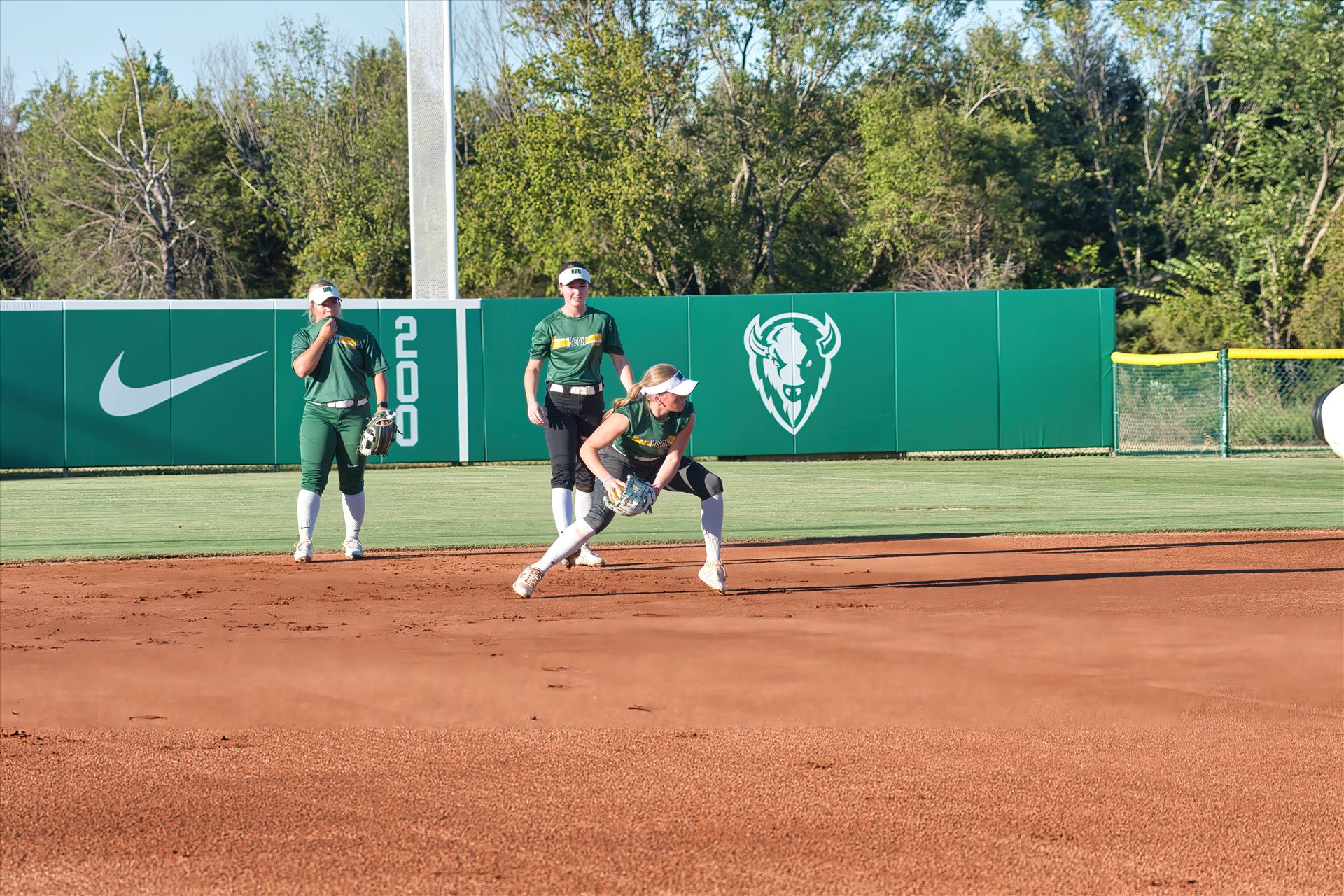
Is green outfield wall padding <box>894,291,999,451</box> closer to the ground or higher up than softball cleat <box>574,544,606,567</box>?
higher up

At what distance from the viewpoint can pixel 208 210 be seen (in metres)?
41.9

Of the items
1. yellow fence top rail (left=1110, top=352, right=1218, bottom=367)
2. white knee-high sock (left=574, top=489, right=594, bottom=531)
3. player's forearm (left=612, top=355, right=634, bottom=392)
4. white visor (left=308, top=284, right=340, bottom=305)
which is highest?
white visor (left=308, top=284, right=340, bottom=305)

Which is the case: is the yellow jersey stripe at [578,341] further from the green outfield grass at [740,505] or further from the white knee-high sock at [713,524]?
the green outfield grass at [740,505]

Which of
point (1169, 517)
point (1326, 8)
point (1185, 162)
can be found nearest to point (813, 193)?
point (1185, 162)

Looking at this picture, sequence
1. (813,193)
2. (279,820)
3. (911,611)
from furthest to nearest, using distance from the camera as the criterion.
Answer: (813,193), (911,611), (279,820)

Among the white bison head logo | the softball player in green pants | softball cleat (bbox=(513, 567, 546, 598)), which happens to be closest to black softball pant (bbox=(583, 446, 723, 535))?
softball cleat (bbox=(513, 567, 546, 598))

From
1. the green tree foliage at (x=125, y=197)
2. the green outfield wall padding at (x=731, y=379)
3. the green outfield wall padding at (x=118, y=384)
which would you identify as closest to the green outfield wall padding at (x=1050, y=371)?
the green outfield wall padding at (x=731, y=379)

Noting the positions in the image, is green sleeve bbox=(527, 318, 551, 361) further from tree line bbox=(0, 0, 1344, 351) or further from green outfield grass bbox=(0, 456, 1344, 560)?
tree line bbox=(0, 0, 1344, 351)

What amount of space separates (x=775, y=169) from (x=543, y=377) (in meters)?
17.8

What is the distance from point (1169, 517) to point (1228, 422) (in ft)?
35.0

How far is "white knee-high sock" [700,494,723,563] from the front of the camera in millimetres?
7988

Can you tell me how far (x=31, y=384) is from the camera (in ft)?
67.3

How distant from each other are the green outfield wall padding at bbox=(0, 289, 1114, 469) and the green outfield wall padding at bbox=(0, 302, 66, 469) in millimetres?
23

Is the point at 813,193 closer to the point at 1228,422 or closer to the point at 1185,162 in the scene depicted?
the point at 1185,162
